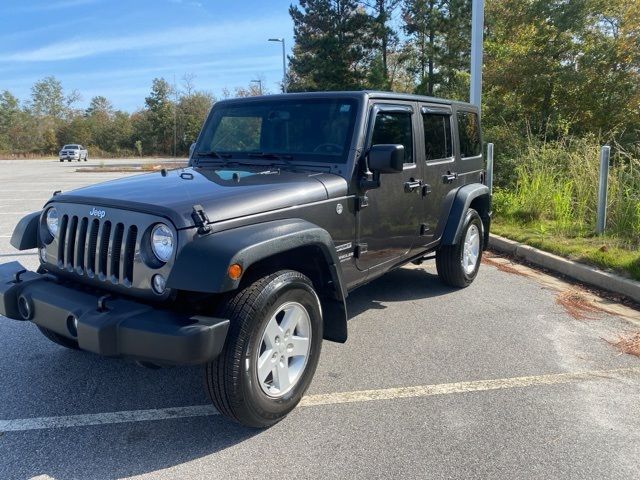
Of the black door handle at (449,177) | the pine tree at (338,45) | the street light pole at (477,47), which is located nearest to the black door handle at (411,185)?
the black door handle at (449,177)

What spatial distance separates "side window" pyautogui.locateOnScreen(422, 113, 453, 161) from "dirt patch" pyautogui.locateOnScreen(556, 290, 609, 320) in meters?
1.91

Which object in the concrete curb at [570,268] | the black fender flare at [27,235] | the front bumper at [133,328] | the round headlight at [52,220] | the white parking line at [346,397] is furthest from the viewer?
the concrete curb at [570,268]

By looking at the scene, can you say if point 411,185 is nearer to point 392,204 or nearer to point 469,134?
point 392,204

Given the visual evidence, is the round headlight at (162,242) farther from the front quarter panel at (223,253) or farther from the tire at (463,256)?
the tire at (463,256)

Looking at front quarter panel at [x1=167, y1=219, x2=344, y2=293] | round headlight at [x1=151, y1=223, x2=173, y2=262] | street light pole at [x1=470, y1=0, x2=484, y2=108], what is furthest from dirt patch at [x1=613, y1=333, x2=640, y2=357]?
street light pole at [x1=470, y1=0, x2=484, y2=108]

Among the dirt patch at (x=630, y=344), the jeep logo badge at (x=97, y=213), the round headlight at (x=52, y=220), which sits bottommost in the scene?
the dirt patch at (x=630, y=344)

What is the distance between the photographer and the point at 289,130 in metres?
4.18

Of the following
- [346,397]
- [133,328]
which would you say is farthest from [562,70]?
[133,328]

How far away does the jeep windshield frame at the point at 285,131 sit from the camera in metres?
3.97

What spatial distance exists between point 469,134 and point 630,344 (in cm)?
279

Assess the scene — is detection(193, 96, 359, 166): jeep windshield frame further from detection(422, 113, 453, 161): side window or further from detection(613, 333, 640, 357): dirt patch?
detection(613, 333, 640, 357): dirt patch

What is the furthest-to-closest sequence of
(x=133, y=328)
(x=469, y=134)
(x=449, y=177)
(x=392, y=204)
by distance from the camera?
(x=469, y=134) < (x=449, y=177) < (x=392, y=204) < (x=133, y=328)

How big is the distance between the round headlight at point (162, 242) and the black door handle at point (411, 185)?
232 centimetres

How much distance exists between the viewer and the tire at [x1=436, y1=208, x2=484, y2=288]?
221 inches
